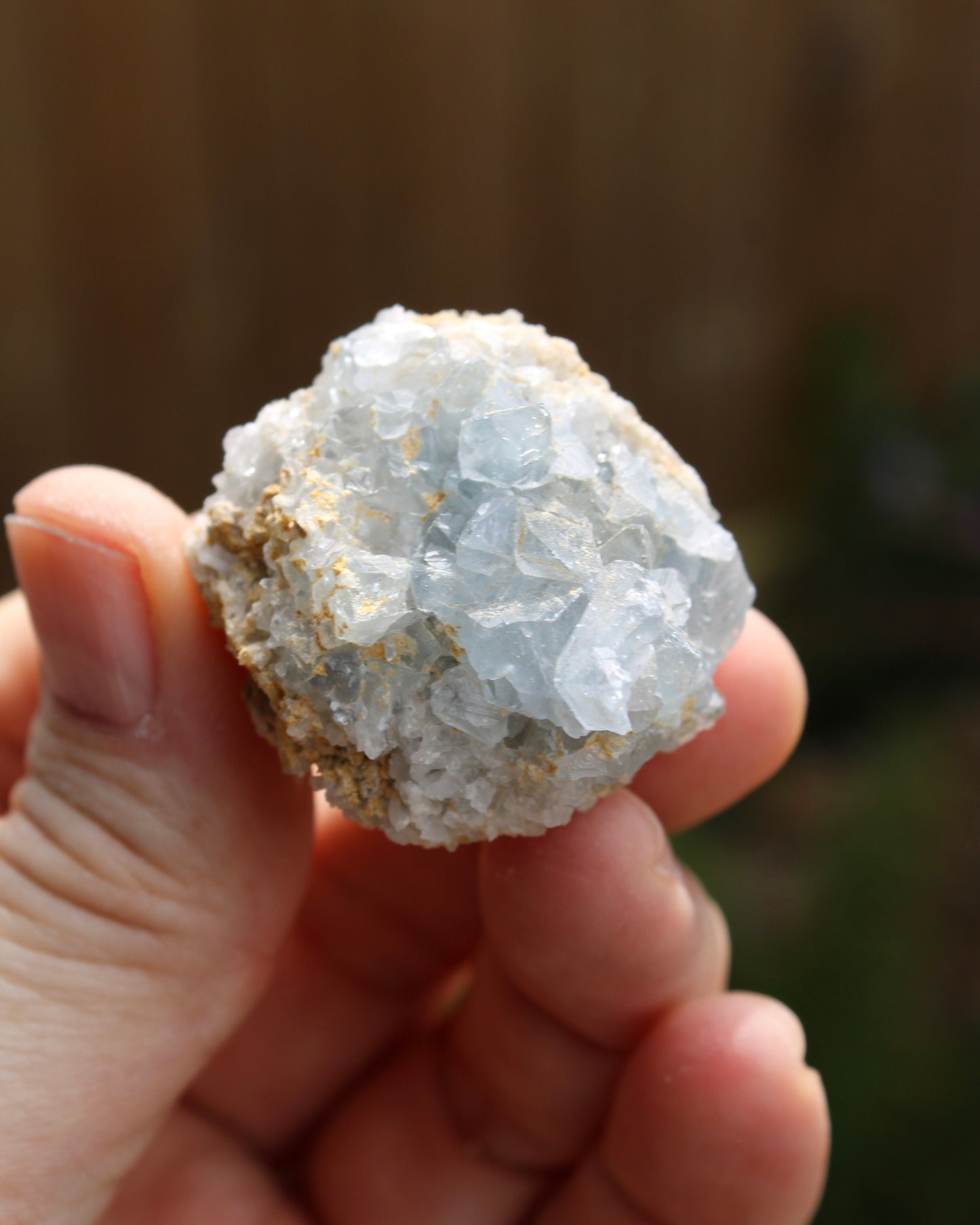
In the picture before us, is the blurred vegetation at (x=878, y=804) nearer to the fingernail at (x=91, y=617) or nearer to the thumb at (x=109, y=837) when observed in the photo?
the thumb at (x=109, y=837)

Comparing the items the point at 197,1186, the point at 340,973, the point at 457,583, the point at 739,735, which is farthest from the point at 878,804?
the point at 457,583

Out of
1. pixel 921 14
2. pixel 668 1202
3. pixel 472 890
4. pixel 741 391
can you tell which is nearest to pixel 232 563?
pixel 472 890

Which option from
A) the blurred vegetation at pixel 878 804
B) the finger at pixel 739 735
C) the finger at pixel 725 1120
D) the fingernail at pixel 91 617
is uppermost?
the fingernail at pixel 91 617

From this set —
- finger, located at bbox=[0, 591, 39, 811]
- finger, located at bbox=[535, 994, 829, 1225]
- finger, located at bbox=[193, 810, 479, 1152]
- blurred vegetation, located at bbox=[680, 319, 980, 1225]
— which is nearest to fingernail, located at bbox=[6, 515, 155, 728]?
finger, located at bbox=[0, 591, 39, 811]

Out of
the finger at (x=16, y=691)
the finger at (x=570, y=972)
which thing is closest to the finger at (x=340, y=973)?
the finger at (x=570, y=972)

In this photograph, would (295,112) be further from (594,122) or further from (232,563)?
(232,563)

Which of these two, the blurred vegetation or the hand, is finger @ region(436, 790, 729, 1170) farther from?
the blurred vegetation
